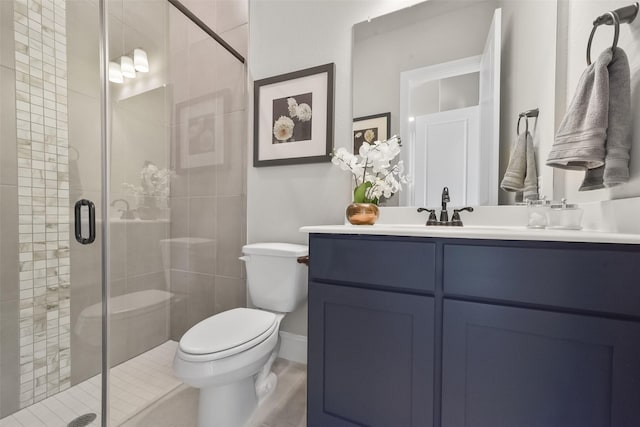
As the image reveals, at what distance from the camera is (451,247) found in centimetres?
81

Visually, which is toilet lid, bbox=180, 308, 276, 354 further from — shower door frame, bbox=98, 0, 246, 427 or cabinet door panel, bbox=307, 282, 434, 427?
shower door frame, bbox=98, 0, 246, 427

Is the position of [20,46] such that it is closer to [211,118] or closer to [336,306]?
[211,118]

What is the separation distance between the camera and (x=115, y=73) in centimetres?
137

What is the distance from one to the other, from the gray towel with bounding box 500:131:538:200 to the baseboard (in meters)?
1.38

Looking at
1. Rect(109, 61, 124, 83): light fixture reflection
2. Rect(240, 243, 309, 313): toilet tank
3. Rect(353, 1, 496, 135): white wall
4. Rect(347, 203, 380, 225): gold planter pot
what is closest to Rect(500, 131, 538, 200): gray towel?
Rect(353, 1, 496, 135): white wall

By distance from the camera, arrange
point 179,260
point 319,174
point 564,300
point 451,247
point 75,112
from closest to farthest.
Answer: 1. point 564,300
2. point 451,247
3. point 75,112
4. point 319,174
5. point 179,260

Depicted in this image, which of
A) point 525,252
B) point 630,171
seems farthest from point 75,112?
point 630,171

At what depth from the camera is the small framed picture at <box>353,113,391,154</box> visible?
1400mm

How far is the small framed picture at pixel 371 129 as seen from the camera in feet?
4.59

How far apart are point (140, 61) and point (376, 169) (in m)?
1.51

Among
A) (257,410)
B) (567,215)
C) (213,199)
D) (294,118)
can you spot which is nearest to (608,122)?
(567,215)

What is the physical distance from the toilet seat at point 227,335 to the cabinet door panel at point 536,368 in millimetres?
734

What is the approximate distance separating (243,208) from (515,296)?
1.53 meters

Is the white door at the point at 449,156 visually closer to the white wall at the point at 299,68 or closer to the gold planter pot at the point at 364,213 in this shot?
the gold planter pot at the point at 364,213
